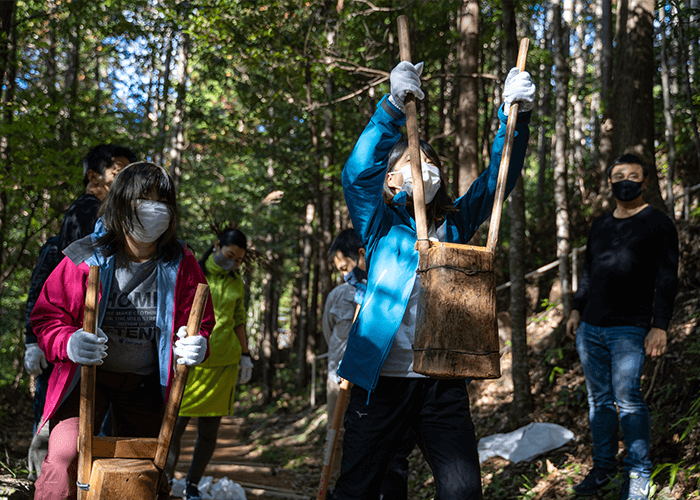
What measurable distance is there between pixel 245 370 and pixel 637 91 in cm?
533

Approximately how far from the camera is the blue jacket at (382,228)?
249cm

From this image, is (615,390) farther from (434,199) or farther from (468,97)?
(468,97)

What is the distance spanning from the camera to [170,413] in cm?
250

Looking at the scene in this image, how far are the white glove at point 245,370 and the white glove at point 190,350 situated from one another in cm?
238

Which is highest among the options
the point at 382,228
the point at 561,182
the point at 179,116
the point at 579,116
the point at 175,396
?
the point at 579,116

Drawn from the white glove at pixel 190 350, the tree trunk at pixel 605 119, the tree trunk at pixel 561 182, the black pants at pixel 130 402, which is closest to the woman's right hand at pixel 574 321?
the white glove at pixel 190 350

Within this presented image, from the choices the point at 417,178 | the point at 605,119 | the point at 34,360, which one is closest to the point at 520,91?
the point at 417,178

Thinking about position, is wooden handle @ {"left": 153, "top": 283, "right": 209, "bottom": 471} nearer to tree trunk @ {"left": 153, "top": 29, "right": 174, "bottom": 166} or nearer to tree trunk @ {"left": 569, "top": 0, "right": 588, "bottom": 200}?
tree trunk @ {"left": 569, "top": 0, "right": 588, "bottom": 200}

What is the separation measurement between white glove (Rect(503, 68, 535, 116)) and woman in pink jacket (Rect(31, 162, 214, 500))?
1.66 m

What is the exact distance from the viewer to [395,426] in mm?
2518

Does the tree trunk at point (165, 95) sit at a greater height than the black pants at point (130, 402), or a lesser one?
greater

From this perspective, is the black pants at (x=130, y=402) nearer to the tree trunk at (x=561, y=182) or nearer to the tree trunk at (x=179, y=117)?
the tree trunk at (x=561, y=182)

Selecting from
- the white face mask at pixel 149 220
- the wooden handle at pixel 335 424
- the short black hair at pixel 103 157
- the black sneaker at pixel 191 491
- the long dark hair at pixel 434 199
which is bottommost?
the black sneaker at pixel 191 491

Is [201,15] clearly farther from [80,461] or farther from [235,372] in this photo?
[80,461]
